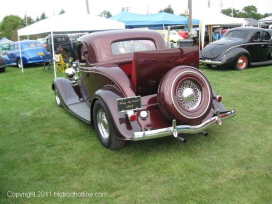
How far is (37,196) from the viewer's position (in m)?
3.06

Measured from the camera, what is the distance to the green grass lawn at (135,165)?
2984 mm

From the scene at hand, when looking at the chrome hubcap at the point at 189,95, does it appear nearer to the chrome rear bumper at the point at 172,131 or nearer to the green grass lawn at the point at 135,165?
the chrome rear bumper at the point at 172,131

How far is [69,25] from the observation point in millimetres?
10914

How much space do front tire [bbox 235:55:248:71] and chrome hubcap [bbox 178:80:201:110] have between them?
7147mm

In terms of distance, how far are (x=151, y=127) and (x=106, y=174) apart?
820 millimetres

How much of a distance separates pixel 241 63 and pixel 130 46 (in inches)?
266

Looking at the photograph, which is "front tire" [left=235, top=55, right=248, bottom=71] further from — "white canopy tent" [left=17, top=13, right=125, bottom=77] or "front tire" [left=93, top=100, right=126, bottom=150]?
"front tire" [left=93, top=100, right=126, bottom=150]

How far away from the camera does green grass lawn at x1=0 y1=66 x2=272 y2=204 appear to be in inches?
117

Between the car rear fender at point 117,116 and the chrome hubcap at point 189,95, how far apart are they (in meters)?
0.68

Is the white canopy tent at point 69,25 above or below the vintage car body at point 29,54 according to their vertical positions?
above

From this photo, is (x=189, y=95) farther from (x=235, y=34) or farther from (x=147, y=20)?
(x=147, y=20)

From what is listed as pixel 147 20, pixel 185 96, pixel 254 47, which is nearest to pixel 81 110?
pixel 185 96

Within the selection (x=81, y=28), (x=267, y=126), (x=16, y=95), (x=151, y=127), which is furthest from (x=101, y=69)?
(x=81, y=28)

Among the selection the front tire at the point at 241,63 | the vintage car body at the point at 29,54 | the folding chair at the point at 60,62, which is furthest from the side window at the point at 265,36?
the vintage car body at the point at 29,54
